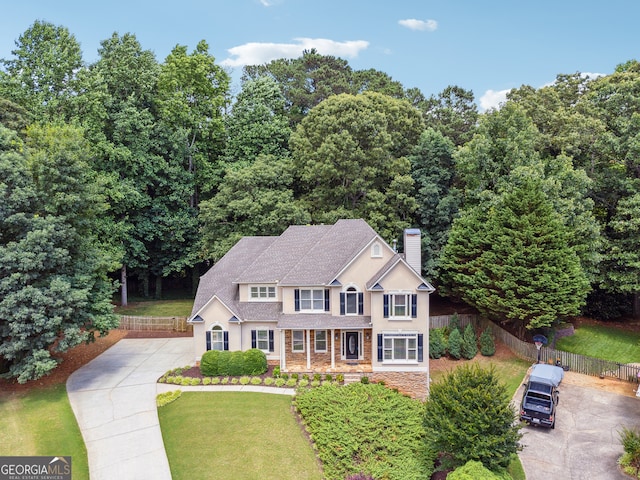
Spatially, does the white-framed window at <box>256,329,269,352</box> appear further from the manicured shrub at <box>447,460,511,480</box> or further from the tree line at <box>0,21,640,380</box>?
the manicured shrub at <box>447,460,511,480</box>

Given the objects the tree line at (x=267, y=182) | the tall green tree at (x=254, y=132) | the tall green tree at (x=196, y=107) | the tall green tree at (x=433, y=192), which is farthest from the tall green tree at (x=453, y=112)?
the tall green tree at (x=196, y=107)

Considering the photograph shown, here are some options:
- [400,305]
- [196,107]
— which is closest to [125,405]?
[400,305]

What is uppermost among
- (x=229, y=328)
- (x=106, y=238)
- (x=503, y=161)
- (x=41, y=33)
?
(x=41, y=33)

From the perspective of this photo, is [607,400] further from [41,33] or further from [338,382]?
[41,33]

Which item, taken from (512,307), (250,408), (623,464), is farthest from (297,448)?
(512,307)

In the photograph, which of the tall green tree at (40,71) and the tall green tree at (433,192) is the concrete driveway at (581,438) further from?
the tall green tree at (40,71)
